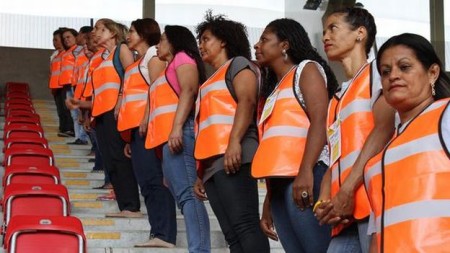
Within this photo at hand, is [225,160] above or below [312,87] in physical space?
below

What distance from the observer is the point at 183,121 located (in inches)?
162

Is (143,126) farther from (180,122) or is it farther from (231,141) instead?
(231,141)

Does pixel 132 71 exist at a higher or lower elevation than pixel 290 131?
lower

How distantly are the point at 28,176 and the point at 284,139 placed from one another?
2711mm

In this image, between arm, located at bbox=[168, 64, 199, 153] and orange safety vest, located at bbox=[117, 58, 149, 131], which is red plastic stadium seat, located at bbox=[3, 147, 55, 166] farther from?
arm, located at bbox=[168, 64, 199, 153]

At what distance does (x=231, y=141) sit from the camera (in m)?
3.51

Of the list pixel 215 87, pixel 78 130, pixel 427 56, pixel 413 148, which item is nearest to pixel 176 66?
pixel 215 87

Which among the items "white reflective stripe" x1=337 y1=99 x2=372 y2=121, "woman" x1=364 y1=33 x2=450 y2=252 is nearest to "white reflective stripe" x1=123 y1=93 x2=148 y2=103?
"white reflective stripe" x1=337 y1=99 x2=372 y2=121

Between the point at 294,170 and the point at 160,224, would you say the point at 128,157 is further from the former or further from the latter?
the point at 294,170

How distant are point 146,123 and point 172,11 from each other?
7.45 m

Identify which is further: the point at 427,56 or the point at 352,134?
the point at 352,134

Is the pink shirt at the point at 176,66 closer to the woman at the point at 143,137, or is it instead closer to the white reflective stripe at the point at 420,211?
the woman at the point at 143,137

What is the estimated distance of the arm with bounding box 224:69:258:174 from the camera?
3477 mm

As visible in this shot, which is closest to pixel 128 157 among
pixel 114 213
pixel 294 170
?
pixel 114 213
